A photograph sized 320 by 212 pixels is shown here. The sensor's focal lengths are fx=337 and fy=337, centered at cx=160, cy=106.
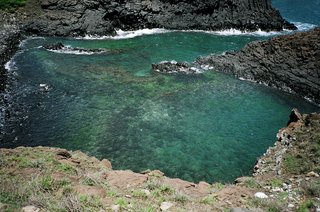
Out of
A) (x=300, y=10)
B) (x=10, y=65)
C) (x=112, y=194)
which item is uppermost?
(x=300, y=10)

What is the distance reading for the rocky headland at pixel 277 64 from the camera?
33125mm

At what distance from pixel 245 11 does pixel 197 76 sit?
78.3 feet

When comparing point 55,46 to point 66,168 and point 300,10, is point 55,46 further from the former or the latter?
point 300,10

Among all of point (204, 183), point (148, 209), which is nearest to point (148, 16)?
point (204, 183)

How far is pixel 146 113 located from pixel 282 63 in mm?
16719

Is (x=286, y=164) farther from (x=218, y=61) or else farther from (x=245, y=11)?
(x=245, y=11)

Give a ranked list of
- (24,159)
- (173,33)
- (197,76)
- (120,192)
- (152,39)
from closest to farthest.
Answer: (120,192)
(24,159)
(197,76)
(152,39)
(173,33)

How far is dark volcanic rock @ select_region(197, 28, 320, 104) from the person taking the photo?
109 ft

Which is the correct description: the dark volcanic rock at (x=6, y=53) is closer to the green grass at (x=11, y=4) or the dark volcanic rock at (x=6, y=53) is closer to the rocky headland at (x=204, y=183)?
the rocky headland at (x=204, y=183)

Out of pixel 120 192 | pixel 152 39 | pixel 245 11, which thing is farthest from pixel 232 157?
pixel 245 11

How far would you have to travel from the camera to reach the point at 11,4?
1826 inches

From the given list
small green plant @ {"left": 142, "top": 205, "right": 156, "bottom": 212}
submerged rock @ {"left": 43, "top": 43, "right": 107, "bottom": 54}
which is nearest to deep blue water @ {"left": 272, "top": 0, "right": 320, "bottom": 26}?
submerged rock @ {"left": 43, "top": 43, "right": 107, "bottom": 54}

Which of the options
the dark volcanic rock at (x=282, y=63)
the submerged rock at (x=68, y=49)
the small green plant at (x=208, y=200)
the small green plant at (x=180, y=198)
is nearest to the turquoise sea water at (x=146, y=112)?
the submerged rock at (x=68, y=49)

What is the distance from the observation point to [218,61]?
37.9 meters
